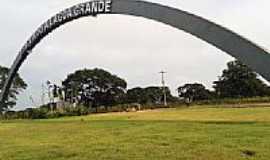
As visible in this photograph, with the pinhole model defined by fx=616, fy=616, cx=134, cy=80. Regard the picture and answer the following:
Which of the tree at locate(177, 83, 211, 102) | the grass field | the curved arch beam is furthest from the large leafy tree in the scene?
the curved arch beam

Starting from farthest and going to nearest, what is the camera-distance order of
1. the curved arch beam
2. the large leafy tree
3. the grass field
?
the large leafy tree → the grass field → the curved arch beam

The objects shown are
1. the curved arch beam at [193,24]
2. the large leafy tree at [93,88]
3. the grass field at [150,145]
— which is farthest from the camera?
the large leafy tree at [93,88]

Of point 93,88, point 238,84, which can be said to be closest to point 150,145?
point 238,84

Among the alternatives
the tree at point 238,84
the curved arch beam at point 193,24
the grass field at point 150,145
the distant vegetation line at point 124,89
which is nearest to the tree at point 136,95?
the distant vegetation line at point 124,89

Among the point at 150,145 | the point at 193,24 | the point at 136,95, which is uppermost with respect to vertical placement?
the point at 136,95

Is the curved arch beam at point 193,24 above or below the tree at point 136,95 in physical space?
below

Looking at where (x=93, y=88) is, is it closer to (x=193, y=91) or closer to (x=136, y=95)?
(x=136, y=95)

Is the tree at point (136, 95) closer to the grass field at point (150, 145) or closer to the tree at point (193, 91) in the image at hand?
the tree at point (193, 91)

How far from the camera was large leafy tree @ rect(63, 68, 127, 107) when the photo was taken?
9188cm

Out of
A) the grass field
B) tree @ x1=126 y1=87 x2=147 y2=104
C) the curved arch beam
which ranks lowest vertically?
the grass field

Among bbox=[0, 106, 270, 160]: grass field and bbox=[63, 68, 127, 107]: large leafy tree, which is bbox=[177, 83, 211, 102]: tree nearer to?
bbox=[63, 68, 127, 107]: large leafy tree

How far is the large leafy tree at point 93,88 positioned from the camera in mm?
91875

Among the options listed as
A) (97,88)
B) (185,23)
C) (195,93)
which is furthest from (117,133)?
(195,93)

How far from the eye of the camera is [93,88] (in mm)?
93375
